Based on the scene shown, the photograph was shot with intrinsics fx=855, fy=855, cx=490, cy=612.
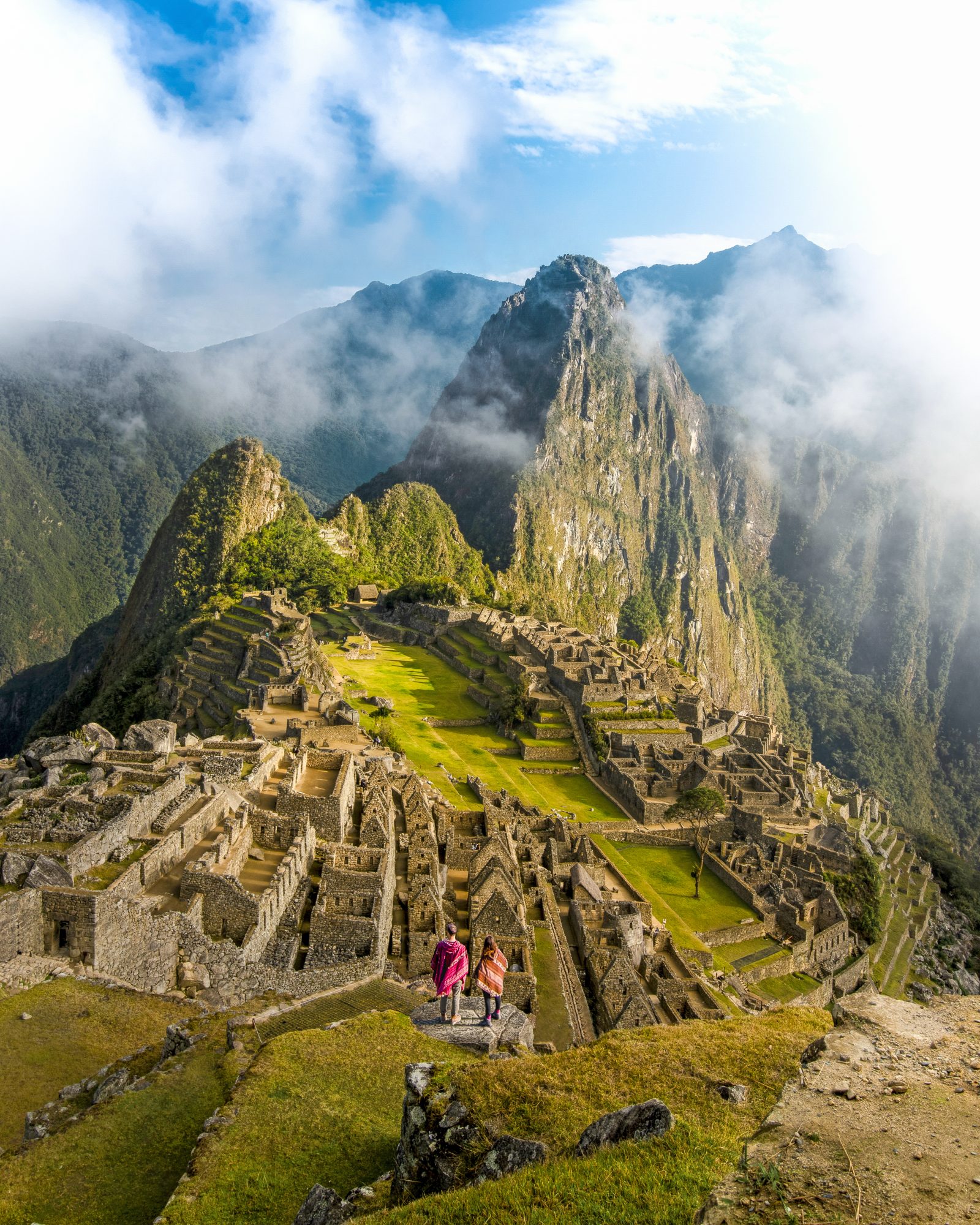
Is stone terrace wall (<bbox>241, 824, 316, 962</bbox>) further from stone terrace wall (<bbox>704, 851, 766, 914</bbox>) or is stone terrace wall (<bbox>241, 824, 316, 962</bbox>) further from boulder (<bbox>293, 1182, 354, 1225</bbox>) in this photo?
stone terrace wall (<bbox>704, 851, 766, 914</bbox>)

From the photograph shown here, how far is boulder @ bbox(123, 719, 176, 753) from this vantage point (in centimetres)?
2459

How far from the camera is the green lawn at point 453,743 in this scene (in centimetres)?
4169

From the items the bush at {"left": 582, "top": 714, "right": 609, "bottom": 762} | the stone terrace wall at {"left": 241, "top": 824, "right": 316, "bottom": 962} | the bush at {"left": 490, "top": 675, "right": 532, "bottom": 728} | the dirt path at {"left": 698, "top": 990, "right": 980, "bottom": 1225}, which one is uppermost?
the dirt path at {"left": 698, "top": 990, "right": 980, "bottom": 1225}

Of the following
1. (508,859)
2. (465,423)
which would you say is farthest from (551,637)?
(465,423)

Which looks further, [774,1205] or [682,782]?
[682,782]

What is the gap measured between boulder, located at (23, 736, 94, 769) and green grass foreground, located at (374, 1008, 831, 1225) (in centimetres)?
1741

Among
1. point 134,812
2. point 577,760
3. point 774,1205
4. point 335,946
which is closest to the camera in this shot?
point 774,1205

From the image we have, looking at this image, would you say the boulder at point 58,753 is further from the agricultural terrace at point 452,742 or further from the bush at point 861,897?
the bush at point 861,897

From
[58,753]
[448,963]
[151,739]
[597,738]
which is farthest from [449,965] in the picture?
[597,738]

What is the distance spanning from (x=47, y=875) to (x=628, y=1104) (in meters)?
11.1

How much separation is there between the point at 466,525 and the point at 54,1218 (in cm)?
16863

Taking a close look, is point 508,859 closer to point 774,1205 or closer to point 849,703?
point 774,1205

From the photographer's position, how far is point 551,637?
231ft

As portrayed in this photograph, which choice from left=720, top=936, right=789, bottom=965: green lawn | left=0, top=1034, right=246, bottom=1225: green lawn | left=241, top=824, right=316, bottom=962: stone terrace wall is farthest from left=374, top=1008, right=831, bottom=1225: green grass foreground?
left=720, top=936, right=789, bottom=965: green lawn
